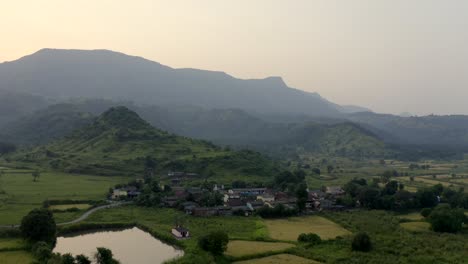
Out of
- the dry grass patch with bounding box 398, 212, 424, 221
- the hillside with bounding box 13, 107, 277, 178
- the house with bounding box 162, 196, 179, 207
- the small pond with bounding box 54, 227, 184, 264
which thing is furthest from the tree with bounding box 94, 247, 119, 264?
the hillside with bounding box 13, 107, 277, 178

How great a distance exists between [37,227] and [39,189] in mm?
34441

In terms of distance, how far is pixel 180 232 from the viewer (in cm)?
4406

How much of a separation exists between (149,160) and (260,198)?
41.9 m

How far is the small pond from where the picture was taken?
3922 centimetres

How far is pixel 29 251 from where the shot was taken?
122ft

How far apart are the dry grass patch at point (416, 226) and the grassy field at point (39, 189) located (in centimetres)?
4452

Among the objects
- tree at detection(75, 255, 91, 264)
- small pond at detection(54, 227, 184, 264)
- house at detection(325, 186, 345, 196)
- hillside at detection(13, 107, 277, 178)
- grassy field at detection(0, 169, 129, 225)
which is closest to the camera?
tree at detection(75, 255, 91, 264)

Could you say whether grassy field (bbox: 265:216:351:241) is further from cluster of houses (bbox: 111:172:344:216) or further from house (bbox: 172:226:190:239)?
house (bbox: 172:226:190:239)

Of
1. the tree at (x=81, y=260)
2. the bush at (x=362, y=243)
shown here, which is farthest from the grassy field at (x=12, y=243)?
the bush at (x=362, y=243)

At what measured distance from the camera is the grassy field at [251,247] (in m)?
38.0

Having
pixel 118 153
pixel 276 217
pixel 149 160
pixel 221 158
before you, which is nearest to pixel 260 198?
pixel 276 217

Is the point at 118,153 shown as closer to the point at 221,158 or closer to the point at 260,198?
the point at 221,158

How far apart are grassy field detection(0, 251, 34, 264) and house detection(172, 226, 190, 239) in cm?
1407

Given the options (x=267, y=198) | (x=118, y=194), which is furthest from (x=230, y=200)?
(x=118, y=194)
